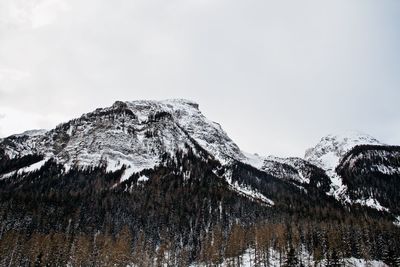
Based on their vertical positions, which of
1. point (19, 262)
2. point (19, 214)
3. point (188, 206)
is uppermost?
point (188, 206)

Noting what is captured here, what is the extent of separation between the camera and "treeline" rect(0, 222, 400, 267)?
108 m

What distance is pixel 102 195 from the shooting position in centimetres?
19475

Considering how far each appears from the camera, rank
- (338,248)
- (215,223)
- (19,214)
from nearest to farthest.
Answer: (338,248) → (19,214) → (215,223)

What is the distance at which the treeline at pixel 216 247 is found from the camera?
353 ft

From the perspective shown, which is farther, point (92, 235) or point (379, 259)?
point (92, 235)

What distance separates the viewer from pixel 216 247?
129m

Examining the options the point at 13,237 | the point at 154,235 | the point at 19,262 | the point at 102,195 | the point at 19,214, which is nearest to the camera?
the point at 19,262

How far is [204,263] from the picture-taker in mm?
128250

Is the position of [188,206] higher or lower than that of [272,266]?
higher

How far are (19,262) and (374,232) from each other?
124 meters

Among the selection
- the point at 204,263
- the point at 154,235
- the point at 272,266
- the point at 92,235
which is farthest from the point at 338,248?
the point at 92,235

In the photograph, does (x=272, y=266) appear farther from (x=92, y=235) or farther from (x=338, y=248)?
(x=92, y=235)

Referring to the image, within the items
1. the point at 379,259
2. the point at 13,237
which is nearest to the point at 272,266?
the point at 379,259

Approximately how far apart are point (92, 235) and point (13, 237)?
33.7 meters
